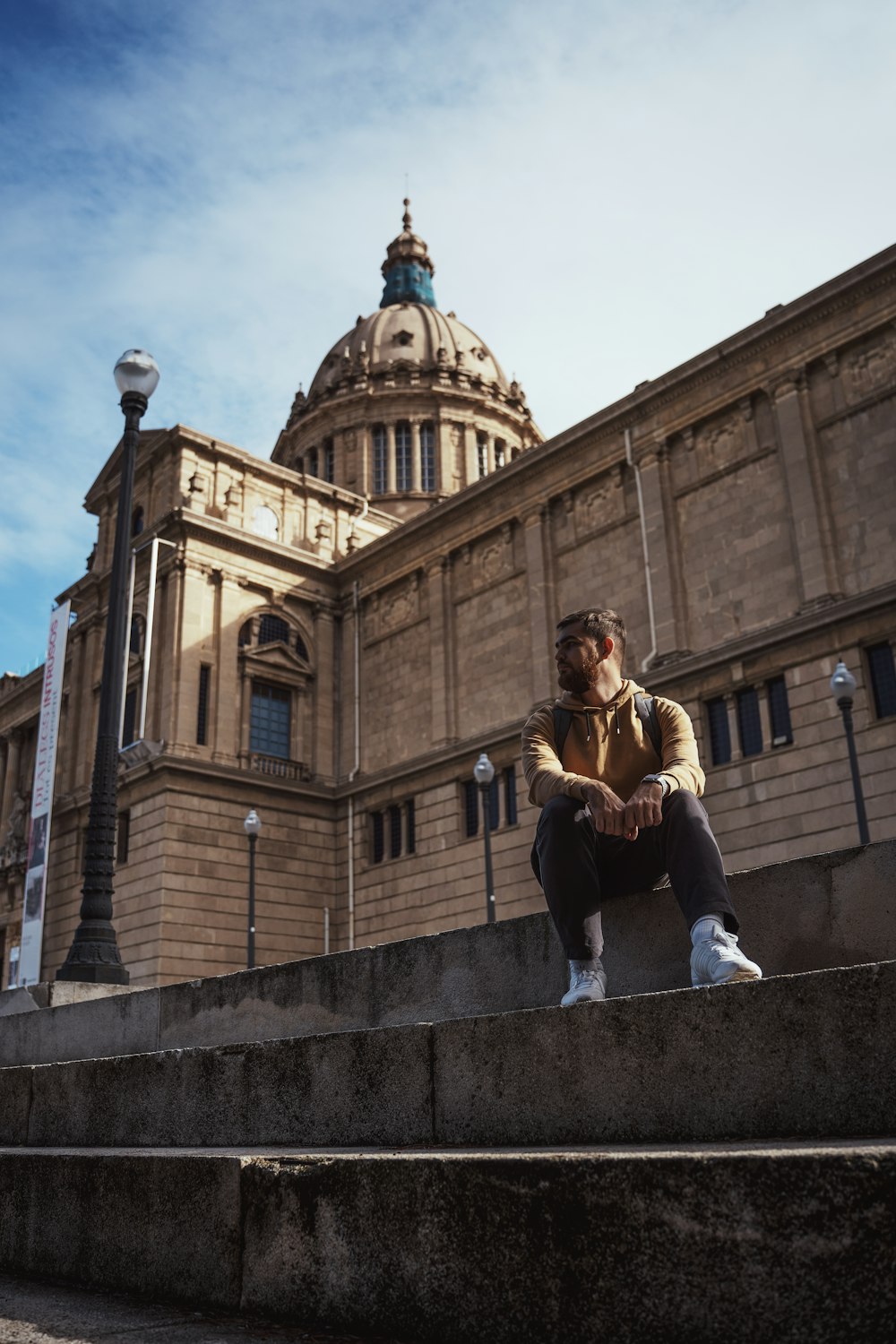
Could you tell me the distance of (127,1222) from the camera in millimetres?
4980

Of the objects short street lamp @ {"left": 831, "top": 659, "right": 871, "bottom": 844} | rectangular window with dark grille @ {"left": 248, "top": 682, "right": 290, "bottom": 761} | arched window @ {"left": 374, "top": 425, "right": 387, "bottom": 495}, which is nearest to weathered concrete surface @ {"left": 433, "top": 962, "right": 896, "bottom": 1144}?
short street lamp @ {"left": 831, "top": 659, "right": 871, "bottom": 844}

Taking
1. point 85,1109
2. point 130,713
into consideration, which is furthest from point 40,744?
point 85,1109

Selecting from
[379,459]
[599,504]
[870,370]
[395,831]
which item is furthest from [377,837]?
[379,459]

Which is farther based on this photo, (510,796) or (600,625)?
(510,796)

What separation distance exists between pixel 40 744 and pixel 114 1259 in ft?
101

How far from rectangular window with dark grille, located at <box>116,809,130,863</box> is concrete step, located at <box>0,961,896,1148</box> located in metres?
28.3

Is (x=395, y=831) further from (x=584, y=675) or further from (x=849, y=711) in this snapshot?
(x=584, y=675)

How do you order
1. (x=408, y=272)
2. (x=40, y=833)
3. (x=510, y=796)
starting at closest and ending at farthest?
1. (x=510, y=796)
2. (x=40, y=833)
3. (x=408, y=272)

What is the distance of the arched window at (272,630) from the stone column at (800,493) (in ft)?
58.3

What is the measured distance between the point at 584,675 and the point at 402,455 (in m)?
50.7

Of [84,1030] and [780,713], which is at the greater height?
[780,713]

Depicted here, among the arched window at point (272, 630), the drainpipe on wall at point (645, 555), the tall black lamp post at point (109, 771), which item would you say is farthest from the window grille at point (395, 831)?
the tall black lamp post at point (109, 771)

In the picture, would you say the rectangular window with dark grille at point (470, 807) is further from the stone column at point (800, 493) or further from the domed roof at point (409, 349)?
the domed roof at point (409, 349)

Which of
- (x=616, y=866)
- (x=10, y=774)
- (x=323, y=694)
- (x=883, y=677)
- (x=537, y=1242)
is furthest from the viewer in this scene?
(x=10, y=774)
